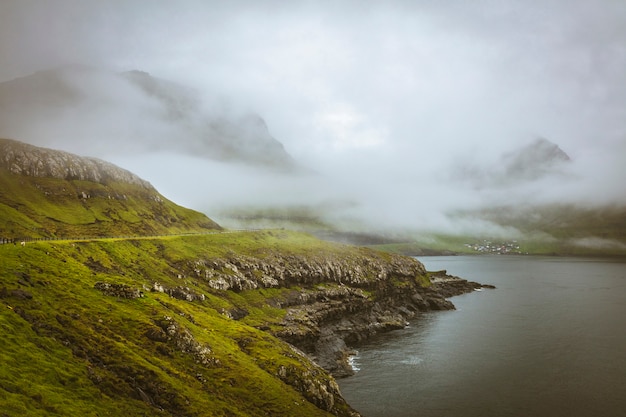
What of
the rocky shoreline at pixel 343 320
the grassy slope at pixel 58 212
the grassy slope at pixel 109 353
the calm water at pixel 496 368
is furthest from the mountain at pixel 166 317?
the calm water at pixel 496 368

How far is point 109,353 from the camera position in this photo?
175 ft

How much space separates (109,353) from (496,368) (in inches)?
3844

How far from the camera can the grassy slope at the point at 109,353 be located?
42.6 m

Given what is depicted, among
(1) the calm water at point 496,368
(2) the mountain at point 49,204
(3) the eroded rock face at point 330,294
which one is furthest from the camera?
(2) the mountain at point 49,204

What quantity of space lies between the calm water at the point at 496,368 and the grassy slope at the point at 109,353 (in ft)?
87.5

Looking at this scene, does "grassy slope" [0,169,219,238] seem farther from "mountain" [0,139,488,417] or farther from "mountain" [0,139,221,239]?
"mountain" [0,139,488,417]

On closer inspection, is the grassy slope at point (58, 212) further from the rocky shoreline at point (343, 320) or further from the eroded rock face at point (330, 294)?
the rocky shoreline at point (343, 320)

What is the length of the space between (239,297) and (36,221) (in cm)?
9035

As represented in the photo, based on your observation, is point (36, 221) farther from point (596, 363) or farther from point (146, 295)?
point (596, 363)

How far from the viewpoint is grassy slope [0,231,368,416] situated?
42562mm

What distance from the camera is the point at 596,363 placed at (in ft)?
345

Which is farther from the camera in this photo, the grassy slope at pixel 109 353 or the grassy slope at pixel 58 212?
the grassy slope at pixel 58 212

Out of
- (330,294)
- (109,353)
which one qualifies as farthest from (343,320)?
(109,353)

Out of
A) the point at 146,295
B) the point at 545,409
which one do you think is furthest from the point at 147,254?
the point at 545,409
